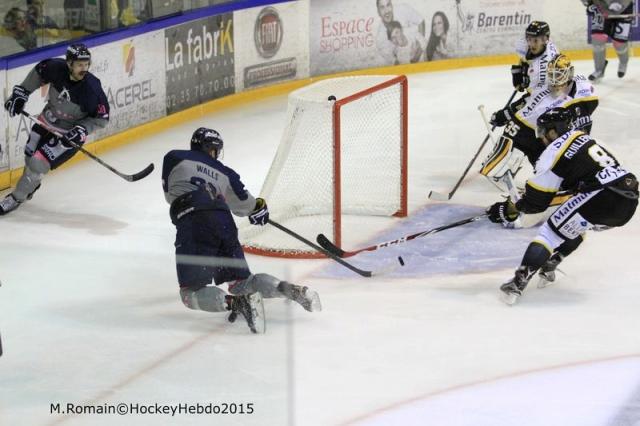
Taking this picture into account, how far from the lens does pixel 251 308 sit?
217 inches

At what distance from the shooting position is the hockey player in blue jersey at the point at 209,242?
18.2 feet

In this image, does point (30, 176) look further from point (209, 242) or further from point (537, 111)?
point (537, 111)

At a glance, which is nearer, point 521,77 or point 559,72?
point 559,72

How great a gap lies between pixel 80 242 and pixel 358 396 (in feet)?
8.69

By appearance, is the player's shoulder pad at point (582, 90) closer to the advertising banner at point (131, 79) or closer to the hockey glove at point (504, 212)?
the hockey glove at point (504, 212)

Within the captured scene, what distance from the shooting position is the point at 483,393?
505cm

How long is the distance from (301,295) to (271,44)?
5335mm

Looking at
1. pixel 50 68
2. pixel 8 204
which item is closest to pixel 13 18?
pixel 50 68

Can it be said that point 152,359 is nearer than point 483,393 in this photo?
No

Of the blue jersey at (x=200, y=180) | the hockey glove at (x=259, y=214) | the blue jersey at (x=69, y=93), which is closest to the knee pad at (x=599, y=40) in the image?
the blue jersey at (x=69, y=93)

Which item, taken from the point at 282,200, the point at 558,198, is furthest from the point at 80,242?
the point at 558,198

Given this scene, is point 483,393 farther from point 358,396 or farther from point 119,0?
point 119,0

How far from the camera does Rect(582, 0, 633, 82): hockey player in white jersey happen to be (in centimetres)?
1096

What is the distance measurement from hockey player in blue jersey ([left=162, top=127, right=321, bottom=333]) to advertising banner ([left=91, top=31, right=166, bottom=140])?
341cm
